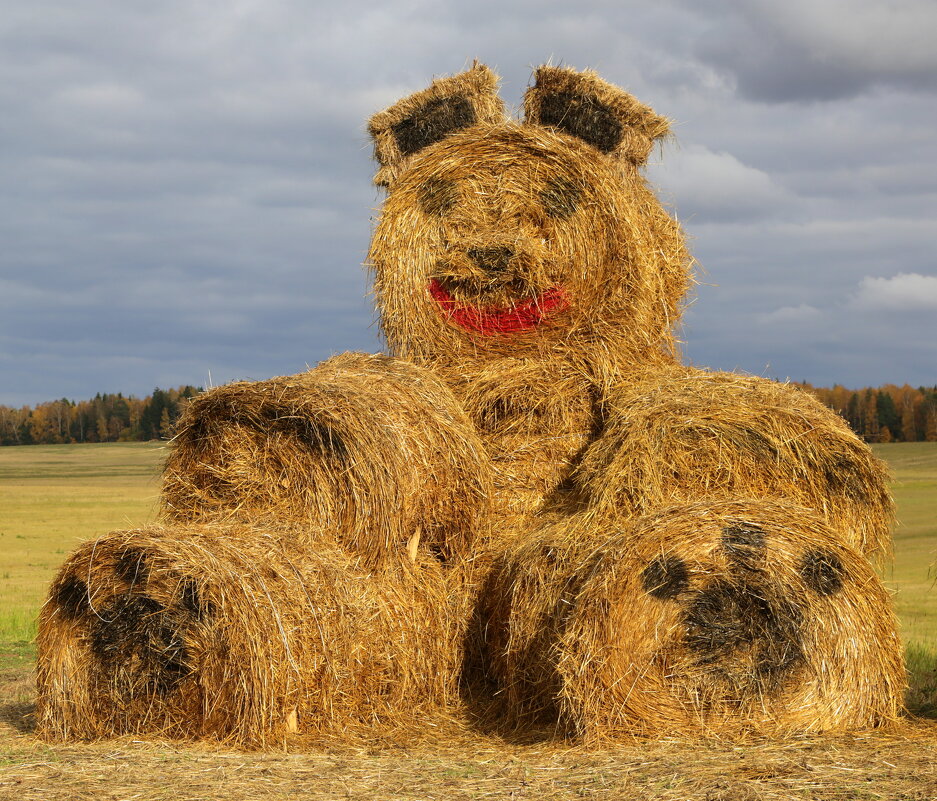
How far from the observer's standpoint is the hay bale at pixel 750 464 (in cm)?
771

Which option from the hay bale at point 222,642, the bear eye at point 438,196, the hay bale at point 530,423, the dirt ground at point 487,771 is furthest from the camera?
the bear eye at point 438,196

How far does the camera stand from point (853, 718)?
22.8 ft

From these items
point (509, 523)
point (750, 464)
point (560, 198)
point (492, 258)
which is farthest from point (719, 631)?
point (560, 198)

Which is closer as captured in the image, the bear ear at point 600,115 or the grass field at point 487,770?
the grass field at point 487,770

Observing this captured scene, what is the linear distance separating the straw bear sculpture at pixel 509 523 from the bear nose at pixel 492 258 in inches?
0.7

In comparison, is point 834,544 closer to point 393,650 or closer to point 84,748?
point 393,650

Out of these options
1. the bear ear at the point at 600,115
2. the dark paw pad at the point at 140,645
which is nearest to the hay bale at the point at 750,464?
the dark paw pad at the point at 140,645

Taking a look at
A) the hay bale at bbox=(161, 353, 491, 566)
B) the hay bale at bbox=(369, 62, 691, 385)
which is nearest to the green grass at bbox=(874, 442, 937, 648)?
the hay bale at bbox=(369, 62, 691, 385)

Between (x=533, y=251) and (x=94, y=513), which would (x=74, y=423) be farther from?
(x=533, y=251)

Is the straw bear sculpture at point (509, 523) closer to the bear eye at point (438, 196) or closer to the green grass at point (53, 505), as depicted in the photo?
the bear eye at point (438, 196)

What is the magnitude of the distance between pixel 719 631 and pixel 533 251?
3.74m

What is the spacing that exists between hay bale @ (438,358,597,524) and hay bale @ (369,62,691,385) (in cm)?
23

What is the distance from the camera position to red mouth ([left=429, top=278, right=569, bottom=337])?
31.1 ft

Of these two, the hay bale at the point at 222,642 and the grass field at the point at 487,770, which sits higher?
the hay bale at the point at 222,642
